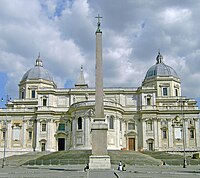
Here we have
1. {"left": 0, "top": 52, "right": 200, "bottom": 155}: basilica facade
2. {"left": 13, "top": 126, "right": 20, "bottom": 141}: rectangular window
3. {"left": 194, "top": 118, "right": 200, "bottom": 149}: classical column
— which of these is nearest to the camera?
{"left": 194, "top": 118, "right": 200, "bottom": 149}: classical column

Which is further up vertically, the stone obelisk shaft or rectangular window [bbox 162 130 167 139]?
the stone obelisk shaft

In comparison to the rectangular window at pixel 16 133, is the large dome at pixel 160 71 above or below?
above

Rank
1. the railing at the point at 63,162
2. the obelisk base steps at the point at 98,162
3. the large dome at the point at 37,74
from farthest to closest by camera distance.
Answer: the large dome at the point at 37,74
the railing at the point at 63,162
the obelisk base steps at the point at 98,162

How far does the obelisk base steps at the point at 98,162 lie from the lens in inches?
1082

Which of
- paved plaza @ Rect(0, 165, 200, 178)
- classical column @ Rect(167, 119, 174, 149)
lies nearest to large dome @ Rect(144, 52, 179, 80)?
classical column @ Rect(167, 119, 174, 149)

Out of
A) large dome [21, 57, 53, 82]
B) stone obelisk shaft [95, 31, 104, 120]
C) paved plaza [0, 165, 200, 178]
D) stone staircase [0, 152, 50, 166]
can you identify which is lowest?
stone staircase [0, 152, 50, 166]

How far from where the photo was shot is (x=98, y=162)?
90.4 ft

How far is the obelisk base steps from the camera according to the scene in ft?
90.1

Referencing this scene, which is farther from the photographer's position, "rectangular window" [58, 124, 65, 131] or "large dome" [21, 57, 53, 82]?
"large dome" [21, 57, 53, 82]

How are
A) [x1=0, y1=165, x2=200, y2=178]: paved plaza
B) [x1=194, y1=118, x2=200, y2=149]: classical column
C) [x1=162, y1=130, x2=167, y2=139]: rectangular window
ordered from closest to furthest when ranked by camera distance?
[x1=0, y1=165, x2=200, y2=178]: paved plaza, [x1=194, y1=118, x2=200, y2=149]: classical column, [x1=162, y1=130, x2=167, y2=139]: rectangular window

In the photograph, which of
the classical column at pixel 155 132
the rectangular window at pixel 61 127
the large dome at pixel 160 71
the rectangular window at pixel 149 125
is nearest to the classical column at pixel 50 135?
the rectangular window at pixel 61 127

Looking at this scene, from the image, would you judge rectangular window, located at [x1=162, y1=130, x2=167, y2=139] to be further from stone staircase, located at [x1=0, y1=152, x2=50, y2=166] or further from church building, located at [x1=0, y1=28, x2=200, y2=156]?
stone staircase, located at [x1=0, y1=152, x2=50, y2=166]

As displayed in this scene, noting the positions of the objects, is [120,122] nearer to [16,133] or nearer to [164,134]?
[164,134]

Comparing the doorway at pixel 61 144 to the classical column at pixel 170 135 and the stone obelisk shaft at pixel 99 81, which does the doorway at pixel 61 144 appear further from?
the stone obelisk shaft at pixel 99 81
